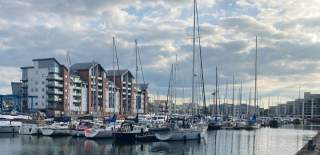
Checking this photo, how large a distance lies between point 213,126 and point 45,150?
218ft

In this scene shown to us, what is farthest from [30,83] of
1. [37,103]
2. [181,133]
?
[181,133]

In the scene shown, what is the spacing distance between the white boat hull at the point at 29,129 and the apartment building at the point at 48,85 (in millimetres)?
64046

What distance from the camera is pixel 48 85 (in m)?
149

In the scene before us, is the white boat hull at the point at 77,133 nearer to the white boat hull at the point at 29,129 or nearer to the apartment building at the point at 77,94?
the white boat hull at the point at 29,129

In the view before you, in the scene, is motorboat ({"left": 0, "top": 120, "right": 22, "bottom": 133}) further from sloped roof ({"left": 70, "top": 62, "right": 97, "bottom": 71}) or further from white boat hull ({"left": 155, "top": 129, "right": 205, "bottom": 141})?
sloped roof ({"left": 70, "top": 62, "right": 97, "bottom": 71})

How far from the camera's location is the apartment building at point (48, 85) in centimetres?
14888

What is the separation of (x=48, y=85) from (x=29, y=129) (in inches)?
2655

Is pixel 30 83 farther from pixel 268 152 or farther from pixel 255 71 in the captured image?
pixel 268 152

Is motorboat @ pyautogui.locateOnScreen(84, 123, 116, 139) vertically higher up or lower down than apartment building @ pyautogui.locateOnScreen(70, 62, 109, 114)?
lower down

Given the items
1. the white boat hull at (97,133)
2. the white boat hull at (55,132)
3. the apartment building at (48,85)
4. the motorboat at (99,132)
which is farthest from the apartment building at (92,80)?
the white boat hull at (97,133)

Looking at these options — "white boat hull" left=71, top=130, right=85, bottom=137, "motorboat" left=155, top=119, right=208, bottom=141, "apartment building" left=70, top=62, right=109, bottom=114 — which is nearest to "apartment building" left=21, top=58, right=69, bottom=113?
"apartment building" left=70, top=62, right=109, bottom=114

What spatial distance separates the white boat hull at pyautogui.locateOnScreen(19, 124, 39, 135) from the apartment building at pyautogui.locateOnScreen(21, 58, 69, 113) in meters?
64.0

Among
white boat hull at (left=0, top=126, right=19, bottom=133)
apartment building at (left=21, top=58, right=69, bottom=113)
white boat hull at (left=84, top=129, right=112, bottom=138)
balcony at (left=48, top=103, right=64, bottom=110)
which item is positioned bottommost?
white boat hull at (left=0, top=126, right=19, bottom=133)

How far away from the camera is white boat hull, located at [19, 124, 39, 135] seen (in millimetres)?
82750
